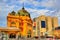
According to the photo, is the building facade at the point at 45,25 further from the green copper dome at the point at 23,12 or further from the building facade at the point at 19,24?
the green copper dome at the point at 23,12

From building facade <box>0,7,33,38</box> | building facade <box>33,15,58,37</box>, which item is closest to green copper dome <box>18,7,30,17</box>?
building facade <box>0,7,33,38</box>

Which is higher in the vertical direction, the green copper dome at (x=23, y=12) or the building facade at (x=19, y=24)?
the green copper dome at (x=23, y=12)

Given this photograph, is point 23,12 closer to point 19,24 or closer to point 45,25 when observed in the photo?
point 19,24

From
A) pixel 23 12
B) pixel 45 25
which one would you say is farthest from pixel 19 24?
pixel 45 25

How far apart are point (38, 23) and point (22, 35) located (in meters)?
0.71

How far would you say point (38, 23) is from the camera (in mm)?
7055

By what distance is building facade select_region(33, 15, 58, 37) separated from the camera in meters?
7.00

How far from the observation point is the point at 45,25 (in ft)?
23.0

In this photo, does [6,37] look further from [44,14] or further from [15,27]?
[44,14]

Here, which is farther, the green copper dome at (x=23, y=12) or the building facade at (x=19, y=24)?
the green copper dome at (x=23, y=12)

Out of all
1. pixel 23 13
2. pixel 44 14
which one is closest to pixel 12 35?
pixel 23 13

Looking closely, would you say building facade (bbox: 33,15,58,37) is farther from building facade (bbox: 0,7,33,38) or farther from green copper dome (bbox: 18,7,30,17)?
green copper dome (bbox: 18,7,30,17)

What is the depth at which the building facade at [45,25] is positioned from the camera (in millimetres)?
6996

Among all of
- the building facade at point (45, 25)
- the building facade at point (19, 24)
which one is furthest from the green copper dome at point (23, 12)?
the building facade at point (45, 25)
